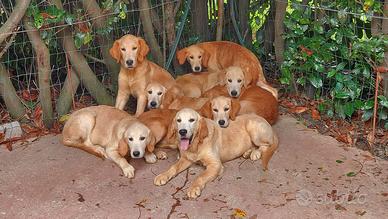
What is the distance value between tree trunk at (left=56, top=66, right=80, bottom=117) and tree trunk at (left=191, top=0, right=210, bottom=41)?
1885mm

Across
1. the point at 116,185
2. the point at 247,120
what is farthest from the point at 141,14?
the point at 116,185

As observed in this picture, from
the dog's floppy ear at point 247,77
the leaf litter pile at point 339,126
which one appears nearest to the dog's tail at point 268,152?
the leaf litter pile at point 339,126

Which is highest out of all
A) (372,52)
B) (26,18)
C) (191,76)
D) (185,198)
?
(26,18)

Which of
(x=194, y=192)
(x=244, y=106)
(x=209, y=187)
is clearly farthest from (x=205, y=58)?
(x=194, y=192)

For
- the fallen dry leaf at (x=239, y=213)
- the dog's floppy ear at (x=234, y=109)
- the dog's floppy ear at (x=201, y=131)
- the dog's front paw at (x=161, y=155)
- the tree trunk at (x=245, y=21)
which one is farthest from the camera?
the tree trunk at (x=245, y=21)

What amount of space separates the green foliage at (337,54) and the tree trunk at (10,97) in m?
3.07

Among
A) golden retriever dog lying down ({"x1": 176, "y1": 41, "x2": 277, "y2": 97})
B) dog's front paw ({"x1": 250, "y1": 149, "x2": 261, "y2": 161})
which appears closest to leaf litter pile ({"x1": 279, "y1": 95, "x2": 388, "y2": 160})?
golden retriever dog lying down ({"x1": 176, "y1": 41, "x2": 277, "y2": 97})

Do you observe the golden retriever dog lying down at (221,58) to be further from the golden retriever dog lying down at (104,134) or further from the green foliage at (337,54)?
the golden retriever dog lying down at (104,134)

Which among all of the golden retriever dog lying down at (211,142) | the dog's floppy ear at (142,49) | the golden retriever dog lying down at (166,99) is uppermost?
the dog's floppy ear at (142,49)

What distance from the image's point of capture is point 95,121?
19.4 feet

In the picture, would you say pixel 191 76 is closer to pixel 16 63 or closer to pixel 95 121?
pixel 95 121

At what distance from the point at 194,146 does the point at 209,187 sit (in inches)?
16.4

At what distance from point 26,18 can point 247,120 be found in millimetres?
2531

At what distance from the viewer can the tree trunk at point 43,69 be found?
6148mm
